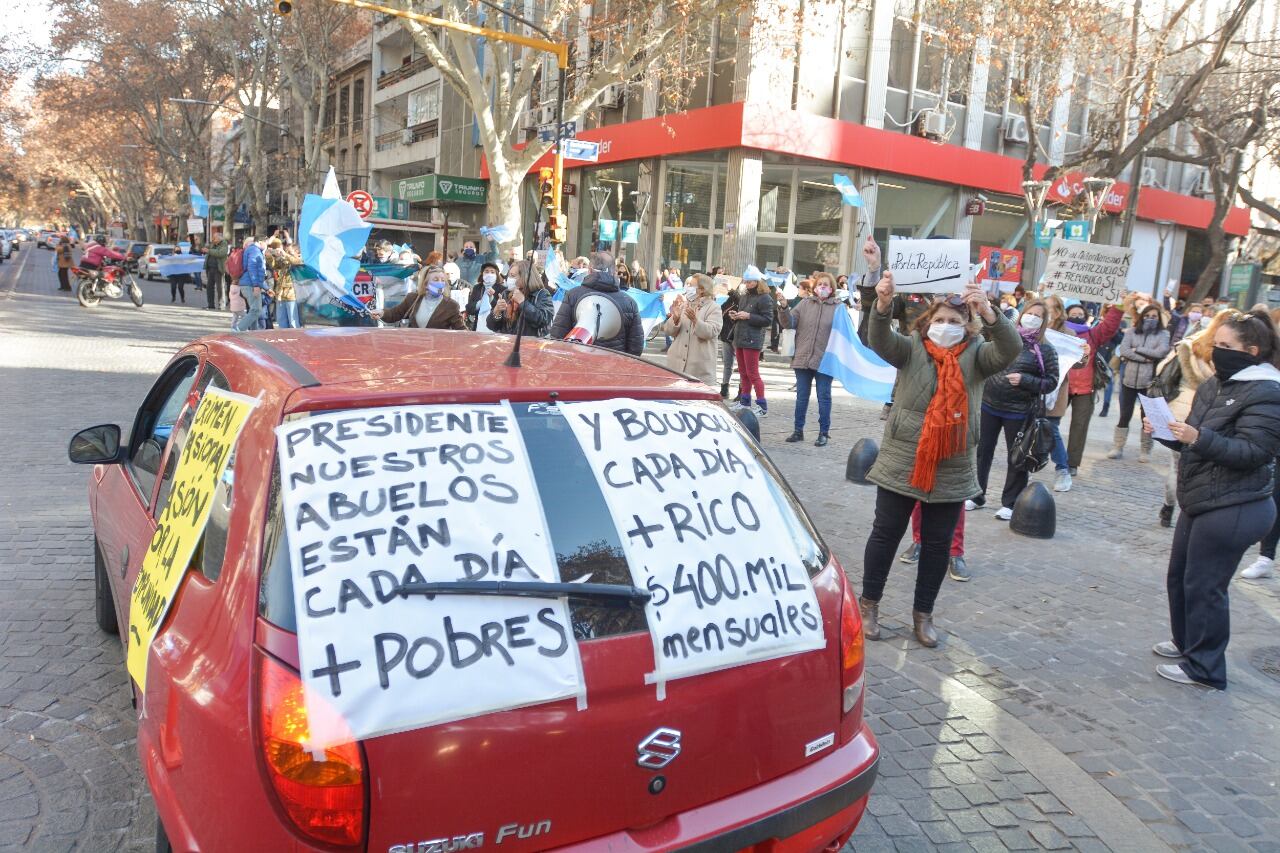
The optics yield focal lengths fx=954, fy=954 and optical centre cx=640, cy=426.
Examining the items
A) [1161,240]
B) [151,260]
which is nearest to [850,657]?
[1161,240]

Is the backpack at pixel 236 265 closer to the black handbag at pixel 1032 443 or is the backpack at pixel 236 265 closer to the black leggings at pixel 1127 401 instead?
the black handbag at pixel 1032 443

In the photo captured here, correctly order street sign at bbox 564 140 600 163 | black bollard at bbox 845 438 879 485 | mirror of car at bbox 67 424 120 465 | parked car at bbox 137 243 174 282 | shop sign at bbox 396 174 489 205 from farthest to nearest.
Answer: parked car at bbox 137 243 174 282 → shop sign at bbox 396 174 489 205 → street sign at bbox 564 140 600 163 → black bollard at bbox 845 438 879 485 → mirror of car at bbox 67 424 120 465

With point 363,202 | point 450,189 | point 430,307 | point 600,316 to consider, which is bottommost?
point 430,307

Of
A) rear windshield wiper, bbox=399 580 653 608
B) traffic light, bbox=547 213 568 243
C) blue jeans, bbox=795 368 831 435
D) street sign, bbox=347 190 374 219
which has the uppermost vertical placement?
street sign, bbox=347 190 374 219

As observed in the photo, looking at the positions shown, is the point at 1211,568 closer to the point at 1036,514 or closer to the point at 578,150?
the point at 1036,514

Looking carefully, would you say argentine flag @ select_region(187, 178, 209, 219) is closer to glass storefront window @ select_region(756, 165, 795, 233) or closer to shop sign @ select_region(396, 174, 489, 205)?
shop sign @ select_region(396, 174, 489, 205)

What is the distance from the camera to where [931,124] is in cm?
2631

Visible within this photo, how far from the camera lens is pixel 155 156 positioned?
55.2 m

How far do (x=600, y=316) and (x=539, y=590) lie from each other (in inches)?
258

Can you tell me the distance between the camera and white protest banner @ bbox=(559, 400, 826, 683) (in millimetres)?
2246

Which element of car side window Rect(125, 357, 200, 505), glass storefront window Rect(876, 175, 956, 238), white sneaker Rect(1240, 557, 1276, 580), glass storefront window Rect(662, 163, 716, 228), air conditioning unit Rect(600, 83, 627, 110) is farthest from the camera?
air conditioning unit Rect(600, 83, 627, 110)

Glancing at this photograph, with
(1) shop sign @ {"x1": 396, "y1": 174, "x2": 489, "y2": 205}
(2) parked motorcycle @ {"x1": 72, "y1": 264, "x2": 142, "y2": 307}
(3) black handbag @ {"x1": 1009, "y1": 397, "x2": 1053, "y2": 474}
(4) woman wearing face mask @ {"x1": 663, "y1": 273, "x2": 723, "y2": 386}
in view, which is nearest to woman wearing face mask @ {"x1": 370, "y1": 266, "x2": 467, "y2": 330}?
(4) woman wearing face mask @ {"x1": 663, "y1": 273, "x2": 723, "y2": 386}

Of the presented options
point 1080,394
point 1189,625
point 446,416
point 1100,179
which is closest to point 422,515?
point 446,416

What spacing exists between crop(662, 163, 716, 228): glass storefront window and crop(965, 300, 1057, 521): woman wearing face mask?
19.4m
